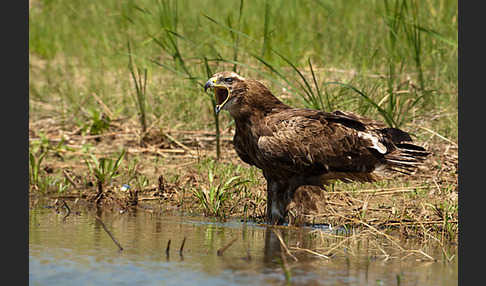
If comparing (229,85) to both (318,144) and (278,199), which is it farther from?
(278,199)

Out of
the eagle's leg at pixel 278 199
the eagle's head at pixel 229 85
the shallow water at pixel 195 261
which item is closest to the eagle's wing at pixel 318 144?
the eagle's leg at pixel 278 199

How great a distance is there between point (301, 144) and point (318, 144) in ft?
0.45

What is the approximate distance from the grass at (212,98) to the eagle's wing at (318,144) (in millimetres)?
340

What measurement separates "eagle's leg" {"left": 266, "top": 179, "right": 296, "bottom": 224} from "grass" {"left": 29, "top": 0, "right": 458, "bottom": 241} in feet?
0.37

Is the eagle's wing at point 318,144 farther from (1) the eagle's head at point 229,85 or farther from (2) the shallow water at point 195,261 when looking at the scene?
(2) the shallow water at point 195,261

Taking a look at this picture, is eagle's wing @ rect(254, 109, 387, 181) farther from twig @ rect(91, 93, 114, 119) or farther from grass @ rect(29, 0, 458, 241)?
twig @ rect(91, 93, 114, 119)

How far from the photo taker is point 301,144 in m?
5.35

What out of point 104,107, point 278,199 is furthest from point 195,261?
point 104,107

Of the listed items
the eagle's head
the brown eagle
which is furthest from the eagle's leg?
the eagle's head

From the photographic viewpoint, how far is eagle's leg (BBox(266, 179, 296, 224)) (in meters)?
5.47

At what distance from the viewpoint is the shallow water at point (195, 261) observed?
385 cm

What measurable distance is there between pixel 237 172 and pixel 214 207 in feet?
3.72

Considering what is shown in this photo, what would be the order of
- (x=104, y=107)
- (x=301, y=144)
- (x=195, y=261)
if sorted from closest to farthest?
(x=195, y=261), (x=301, y=144), (x=104, y=107)

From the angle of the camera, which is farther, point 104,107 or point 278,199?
point 104,107
